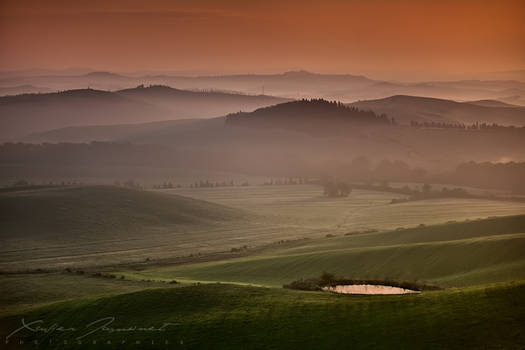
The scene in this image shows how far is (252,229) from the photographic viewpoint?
401ft

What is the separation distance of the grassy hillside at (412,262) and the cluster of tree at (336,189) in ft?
352

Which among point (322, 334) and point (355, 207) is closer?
point (322, 334)

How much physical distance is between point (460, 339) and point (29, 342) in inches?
892

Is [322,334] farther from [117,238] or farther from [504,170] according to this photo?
[504,170]

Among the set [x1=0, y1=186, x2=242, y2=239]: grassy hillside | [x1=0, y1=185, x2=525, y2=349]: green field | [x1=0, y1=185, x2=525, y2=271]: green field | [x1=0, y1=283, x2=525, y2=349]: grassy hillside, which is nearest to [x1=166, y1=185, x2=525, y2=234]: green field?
[x1=0, y1=185, x2=525, y2=271]: green field

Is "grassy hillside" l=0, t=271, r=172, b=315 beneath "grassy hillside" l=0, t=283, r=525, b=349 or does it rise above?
beneath

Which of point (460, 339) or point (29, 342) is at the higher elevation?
point (460, 339)

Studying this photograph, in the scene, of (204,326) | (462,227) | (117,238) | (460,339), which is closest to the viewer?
(460,339)

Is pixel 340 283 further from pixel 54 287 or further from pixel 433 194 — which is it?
pixel 433 194

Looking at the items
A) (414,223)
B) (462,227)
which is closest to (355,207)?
(414,223)

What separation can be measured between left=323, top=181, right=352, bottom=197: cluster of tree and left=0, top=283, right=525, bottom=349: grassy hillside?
14724 centimetres

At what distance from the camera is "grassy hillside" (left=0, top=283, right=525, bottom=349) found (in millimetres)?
29625

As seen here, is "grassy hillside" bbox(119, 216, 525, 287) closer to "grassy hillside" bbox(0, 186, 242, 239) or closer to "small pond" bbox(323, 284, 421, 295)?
"small pond" bbox(323, 284, 421, 295)

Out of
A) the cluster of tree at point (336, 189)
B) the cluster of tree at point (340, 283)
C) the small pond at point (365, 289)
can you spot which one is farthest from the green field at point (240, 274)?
the cluster of tree at point (336, 189)
